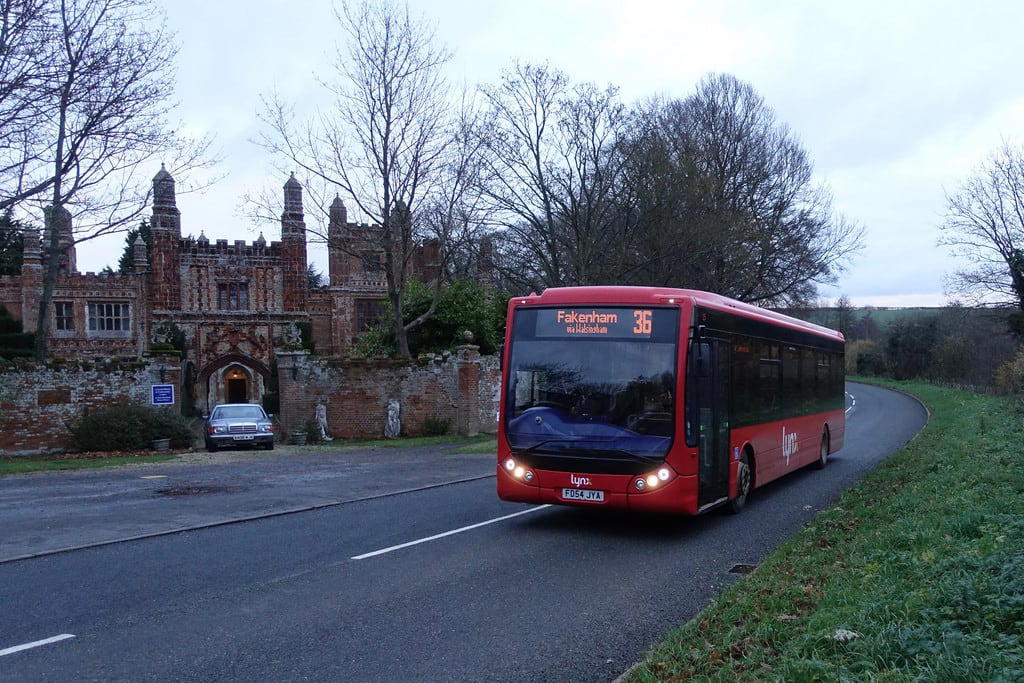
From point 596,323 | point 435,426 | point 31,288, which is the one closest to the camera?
point 596,323

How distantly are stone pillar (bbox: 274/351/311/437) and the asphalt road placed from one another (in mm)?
14820

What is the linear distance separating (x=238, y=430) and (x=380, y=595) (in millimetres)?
18036

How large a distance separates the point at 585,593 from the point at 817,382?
1117 centimetres

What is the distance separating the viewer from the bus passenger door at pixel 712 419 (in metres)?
10.4

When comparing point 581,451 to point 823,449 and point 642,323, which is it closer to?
point 642,323

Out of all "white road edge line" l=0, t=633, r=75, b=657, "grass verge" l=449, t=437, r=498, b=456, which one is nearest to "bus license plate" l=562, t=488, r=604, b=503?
"white road edge line" l=0, t=633, r=75, b=657

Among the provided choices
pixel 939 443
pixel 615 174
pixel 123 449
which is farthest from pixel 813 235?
pixel 123 449

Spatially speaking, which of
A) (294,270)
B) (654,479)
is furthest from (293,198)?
(654,479)

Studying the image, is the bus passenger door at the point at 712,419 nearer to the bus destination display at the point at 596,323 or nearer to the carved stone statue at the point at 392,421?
the bus destination display at the point at 596,323

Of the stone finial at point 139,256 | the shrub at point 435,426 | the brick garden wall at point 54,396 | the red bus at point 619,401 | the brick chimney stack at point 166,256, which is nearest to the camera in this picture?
the red bus at point 619,401

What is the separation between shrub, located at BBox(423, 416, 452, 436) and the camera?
91.3 ft

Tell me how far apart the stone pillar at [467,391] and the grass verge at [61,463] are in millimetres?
9455

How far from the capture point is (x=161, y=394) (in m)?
23.9

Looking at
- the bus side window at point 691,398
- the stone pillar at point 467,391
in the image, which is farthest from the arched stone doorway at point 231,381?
the bus side window at point 691,398
